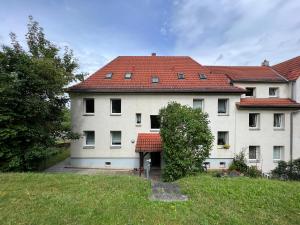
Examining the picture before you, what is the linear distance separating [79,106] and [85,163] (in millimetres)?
4830

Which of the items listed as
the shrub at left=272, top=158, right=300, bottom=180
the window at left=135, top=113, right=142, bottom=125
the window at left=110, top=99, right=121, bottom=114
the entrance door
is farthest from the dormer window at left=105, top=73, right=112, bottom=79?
the shrub at left=272, top=158, right=300, bottom=180

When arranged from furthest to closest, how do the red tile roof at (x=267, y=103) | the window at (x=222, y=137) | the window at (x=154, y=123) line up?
the window at (x=222, y=137) → the window at (x=154, y=123) → the red tile roof at (x=267, y=103)

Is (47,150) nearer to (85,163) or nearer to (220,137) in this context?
(85,163)

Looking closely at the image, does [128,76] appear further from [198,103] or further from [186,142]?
[186,142]

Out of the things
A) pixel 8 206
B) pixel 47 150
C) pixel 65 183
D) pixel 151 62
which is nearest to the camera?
pixel 8 206

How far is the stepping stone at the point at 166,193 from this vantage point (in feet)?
18.3

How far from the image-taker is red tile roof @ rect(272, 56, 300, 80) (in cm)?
1788

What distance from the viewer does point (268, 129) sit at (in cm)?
1688

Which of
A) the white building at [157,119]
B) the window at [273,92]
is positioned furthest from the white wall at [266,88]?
the white building at [157,119]

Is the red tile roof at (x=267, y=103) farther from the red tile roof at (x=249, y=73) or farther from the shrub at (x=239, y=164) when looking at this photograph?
the shrub at (x=239, y=164)

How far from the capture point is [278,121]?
17.4 meters

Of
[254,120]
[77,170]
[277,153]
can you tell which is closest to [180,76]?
[254,120]

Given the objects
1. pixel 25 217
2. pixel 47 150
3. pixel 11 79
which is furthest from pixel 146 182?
pixel 11 79

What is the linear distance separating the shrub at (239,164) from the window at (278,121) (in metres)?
4.19
